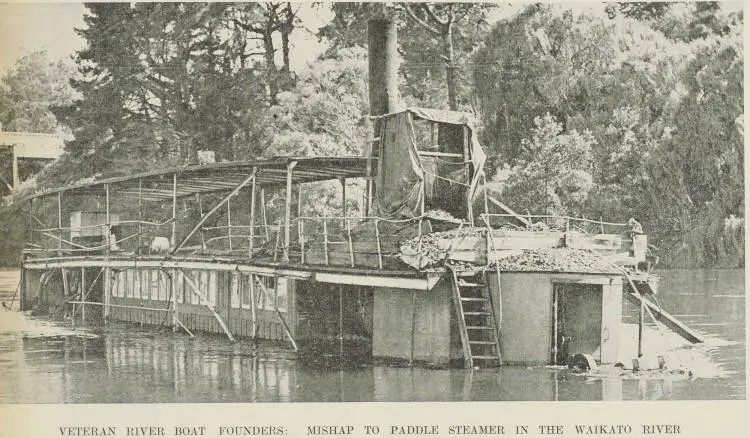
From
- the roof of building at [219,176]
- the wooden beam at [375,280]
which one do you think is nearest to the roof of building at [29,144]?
the roof of building at [219,176]

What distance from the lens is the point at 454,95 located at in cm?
2573

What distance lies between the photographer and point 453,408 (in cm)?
1243

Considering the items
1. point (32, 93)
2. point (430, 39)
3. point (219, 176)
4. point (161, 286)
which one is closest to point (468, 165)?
point (219, 176)

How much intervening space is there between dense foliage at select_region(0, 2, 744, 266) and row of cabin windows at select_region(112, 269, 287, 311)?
3.32 metres

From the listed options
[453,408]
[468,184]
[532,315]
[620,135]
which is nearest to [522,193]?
[620,135]

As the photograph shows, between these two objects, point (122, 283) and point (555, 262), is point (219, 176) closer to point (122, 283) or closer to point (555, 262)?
point (122, 283)

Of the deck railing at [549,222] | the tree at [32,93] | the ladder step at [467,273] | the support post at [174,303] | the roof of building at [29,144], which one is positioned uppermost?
the tree at [32,93]

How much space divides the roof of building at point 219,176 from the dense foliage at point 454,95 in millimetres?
1938

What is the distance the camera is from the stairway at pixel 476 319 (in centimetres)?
1422

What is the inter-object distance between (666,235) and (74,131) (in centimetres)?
1499

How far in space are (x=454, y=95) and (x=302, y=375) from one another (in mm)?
12831

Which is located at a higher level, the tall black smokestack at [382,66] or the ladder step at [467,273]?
the tall black smokestack at [382,66]

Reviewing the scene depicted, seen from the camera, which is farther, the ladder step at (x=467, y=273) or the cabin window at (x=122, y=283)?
the cabin window at (x=122, y=283)

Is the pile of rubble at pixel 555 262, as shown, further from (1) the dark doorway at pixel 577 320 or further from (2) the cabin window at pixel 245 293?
(2) the cabin window at pixel 245 293
